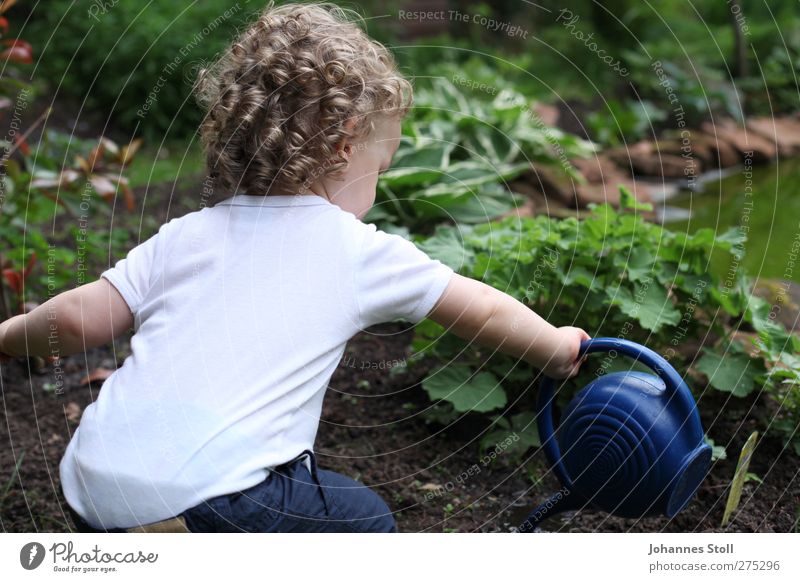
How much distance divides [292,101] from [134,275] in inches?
17.9

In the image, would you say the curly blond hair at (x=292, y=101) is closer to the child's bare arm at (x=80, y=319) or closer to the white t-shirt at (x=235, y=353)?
the white t-shirt at (x=235, y=353)

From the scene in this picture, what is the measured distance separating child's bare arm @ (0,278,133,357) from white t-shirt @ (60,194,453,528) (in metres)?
0.09

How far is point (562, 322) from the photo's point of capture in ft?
8.33

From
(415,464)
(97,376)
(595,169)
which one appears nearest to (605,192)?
(595,169)

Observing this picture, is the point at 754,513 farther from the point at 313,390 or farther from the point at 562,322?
the point at 313,390

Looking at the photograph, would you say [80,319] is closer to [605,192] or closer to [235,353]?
[235,353]

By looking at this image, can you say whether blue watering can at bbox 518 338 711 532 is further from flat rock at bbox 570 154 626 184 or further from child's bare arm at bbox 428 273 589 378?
flat rock at bbox 570 154 626 184

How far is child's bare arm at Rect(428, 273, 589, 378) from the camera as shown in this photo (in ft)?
Answer: 5.43

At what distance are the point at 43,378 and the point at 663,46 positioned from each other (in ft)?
21.1

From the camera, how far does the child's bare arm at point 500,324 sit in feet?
5.43

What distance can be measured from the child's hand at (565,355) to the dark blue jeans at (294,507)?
1.42 ft

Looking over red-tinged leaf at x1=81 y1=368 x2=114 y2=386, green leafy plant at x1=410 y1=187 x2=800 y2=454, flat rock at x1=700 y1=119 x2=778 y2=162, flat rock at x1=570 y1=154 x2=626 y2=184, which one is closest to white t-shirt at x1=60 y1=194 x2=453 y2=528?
green leafy plant at x1=410 y1=187 x2=800 y2=454

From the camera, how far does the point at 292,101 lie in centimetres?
173

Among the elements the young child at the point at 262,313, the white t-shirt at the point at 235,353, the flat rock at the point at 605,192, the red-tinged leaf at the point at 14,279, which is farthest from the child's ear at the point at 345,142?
the flat rock at the point at 605,192
